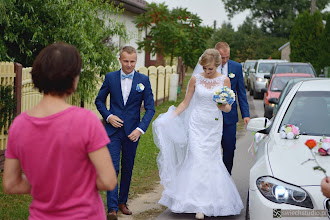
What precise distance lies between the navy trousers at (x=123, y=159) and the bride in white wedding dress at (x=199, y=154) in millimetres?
463

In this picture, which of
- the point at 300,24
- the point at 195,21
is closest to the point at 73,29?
the point at 195,21

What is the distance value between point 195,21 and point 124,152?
19767 mm

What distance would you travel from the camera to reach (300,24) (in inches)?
1622

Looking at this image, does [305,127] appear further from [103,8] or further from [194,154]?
[103,8]

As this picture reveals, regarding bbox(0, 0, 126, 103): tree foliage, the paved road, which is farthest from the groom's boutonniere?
bbox(0, 0, 126, 103): tree foliage

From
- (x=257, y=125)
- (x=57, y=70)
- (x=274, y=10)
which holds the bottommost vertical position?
(x=257, y=125)

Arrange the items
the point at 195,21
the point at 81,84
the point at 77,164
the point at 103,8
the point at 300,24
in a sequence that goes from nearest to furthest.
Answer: the point at 77,164
the point at 81,84
the point at 103,8
the point at 195,21
the point at 300,24

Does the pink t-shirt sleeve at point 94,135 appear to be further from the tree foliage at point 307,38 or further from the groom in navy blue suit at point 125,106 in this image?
the tree foliage at point 307,38

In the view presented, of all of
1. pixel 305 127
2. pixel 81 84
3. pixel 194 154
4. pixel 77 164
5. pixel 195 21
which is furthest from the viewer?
pixel 195 21

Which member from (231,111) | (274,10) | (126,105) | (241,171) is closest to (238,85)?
(231,111)

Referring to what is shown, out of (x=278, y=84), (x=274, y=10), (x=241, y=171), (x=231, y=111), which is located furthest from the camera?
(x=274, y=10)

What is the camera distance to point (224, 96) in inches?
270

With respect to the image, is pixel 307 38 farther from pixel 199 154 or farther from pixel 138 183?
pixel 199 154

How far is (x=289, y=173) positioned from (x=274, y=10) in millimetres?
86016
